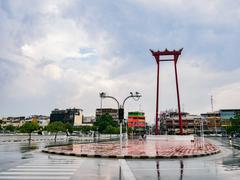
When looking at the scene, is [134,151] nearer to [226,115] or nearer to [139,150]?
[139,150]

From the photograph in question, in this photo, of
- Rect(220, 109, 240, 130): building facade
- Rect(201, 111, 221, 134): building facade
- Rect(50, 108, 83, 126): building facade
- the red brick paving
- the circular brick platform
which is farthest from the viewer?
Rect(50, 108, 83, 126): building facade

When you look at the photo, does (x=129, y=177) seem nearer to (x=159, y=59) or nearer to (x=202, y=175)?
(x=202, y=175)

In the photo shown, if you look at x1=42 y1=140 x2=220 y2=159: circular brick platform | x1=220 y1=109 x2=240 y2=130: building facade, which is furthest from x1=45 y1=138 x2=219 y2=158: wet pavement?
x1=220 y1=109 x2=240 y2=130: building facade

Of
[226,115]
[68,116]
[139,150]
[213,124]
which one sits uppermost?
[68,116]

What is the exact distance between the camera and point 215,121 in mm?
153000

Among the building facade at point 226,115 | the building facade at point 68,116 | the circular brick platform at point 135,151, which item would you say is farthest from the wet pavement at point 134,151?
the building facade at point 68,116

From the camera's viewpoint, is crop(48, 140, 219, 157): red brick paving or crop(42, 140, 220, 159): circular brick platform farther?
crop(48, 140, 219, 157): red brick paving

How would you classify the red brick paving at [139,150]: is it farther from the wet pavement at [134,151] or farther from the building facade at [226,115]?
the building facade at [226,115]

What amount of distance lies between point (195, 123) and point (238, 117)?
61206mm

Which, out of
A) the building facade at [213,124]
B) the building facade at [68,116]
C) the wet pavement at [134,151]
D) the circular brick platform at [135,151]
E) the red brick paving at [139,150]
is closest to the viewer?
the circular brick platform at [135,151]

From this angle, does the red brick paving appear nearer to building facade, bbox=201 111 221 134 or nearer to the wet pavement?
the wet pavement

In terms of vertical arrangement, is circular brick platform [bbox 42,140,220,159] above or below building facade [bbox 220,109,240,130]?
below

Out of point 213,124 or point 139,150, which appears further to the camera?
point 213,124

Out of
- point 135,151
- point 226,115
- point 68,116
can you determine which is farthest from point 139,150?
point 68,116
